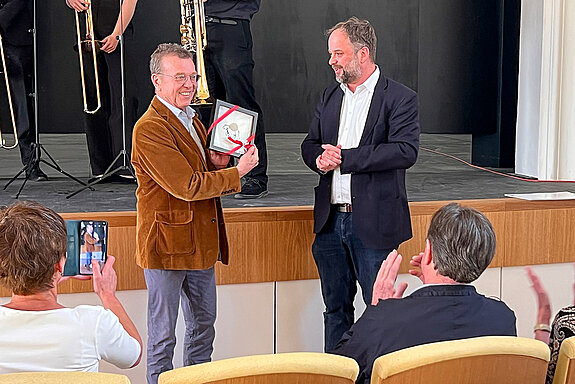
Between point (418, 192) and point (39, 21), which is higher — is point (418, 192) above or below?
below

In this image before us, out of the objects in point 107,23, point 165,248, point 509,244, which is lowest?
point 509,244

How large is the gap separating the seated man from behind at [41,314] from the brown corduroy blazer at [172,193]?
933mm

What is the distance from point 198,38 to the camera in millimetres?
4148

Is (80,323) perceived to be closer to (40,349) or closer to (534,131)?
(40,349)

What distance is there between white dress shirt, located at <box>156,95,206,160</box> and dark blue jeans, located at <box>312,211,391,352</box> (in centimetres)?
69

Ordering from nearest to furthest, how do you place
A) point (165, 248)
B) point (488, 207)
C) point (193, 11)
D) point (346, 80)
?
point (165, 248) → point (346, 80) → point (488, 207) → point (193, 11)

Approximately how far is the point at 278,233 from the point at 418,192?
139 cm

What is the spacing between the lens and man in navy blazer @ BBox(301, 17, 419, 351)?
3322mm

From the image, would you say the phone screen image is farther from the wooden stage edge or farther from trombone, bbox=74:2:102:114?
trombone, bbox=74:2:102:114

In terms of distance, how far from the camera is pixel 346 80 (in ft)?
11.1

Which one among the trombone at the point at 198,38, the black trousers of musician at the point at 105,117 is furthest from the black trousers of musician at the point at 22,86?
the trombone at the point at 198,38

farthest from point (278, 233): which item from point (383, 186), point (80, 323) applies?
point (80, 323)

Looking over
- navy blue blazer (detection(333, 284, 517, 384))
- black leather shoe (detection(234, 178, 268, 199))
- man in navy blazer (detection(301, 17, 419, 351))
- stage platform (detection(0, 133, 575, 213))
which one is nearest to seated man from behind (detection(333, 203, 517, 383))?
navy blue blazer (detection(333, 284, 517, 384))

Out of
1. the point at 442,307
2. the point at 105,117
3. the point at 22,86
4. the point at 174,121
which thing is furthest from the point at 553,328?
the point at 22,86
